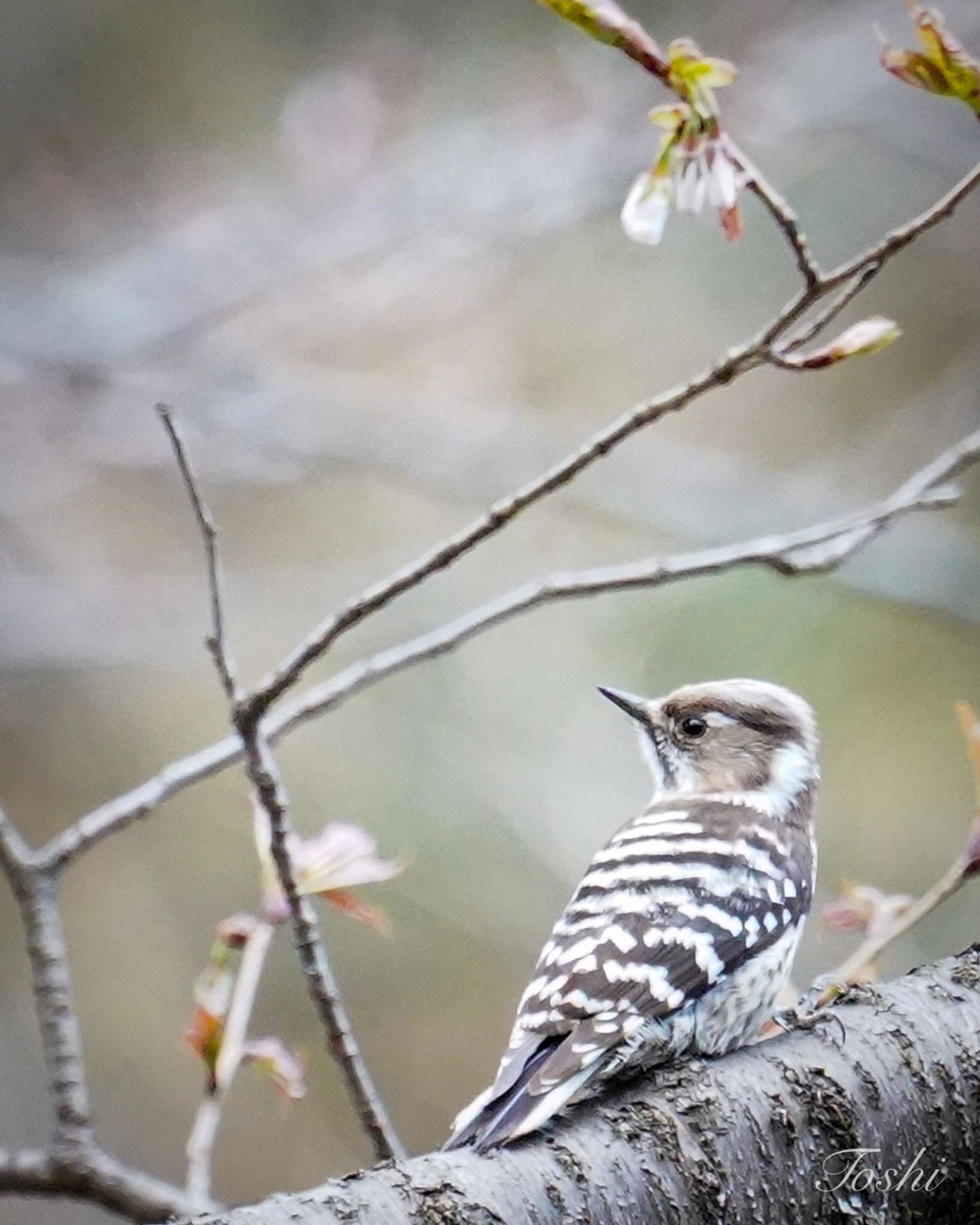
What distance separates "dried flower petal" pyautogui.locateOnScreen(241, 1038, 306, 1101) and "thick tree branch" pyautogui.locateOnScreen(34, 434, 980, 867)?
0.69 ft

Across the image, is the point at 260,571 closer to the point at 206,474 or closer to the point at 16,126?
the point at 206,474

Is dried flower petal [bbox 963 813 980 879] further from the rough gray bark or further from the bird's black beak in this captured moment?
the bird's black beak

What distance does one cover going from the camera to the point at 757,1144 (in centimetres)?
88

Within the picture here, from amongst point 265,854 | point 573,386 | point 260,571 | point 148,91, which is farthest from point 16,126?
point 265,854

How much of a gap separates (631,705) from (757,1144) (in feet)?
2.43

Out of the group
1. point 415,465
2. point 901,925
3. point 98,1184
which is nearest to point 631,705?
point 901,925

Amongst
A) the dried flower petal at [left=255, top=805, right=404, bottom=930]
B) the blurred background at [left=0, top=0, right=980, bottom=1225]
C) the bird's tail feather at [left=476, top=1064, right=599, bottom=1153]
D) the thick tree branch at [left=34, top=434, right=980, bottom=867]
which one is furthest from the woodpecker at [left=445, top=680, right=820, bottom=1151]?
the blurred background at [left=0, top=0, right=980, bottom=1225]

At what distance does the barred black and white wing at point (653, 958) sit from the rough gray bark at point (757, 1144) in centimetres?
6

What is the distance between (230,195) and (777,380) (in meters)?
1.06

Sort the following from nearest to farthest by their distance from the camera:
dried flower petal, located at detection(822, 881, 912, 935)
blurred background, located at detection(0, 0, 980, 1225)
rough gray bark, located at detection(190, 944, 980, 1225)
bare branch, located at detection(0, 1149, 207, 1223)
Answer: rough gray bark, located at detection(190, 944, 980, 1225) < bare branch, located at detection(0, 1149, 207, 1223) < dried flower petal, located at detection(822, 881, 912, 935) < blurred background, located at detection(0, 0, 980, 1225)

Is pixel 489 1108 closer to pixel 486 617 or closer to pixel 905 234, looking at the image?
pixel 486 617

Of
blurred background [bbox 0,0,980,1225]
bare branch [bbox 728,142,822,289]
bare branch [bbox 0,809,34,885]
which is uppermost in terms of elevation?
blurred background [bbox 0,0,980,1225]

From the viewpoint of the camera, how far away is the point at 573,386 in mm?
2783

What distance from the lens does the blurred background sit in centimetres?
254
